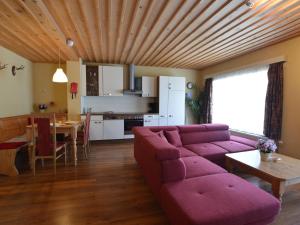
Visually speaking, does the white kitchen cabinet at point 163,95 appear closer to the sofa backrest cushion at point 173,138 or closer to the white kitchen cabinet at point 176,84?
the white kitchen cabinet at point 176,84

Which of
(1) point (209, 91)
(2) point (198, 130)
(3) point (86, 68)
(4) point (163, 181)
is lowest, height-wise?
(4) point (163, 181)

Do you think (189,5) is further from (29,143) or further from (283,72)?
(29,143)

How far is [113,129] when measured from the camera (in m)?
5.16

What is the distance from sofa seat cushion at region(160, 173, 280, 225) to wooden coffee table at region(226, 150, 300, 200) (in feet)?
1.60

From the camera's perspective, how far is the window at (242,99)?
399 cm

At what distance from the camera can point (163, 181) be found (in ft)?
6.07

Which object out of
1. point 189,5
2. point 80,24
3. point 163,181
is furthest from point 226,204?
point 80,24

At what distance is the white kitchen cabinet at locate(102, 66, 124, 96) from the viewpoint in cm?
521

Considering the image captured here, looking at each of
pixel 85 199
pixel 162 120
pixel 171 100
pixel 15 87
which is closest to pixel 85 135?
pixel 85 199

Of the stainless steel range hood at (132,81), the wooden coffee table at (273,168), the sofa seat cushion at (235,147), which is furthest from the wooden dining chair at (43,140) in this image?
the sofa seat cushion at (235,147)

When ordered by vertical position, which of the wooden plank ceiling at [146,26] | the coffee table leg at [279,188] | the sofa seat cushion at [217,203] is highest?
the wooden plank ceiling at [146,26]

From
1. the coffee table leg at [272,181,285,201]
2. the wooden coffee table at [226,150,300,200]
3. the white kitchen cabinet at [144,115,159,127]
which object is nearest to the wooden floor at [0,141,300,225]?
the coffee table leg at [272,181,285,201]

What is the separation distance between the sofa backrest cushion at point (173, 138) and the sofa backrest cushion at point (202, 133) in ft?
0.61

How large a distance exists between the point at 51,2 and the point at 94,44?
1.56m
